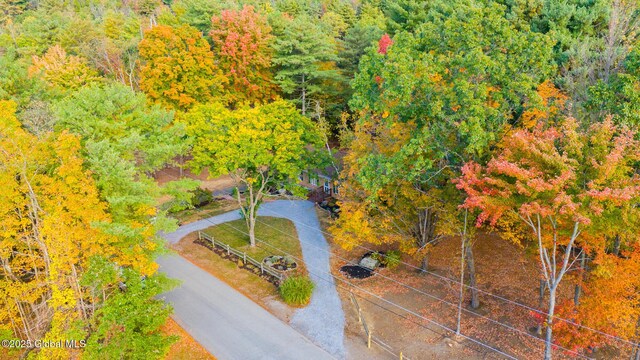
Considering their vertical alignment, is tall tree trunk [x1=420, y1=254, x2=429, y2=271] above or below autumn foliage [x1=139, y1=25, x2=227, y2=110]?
below

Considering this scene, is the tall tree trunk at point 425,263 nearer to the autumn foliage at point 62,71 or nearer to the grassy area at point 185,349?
the grassy area at point 185,349

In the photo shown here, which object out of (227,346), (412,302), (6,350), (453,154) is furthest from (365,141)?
(6,350)

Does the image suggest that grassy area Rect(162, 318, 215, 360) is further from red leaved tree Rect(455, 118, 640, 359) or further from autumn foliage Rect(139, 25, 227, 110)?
autumn foliage Rect(139, 25, 227, 110)

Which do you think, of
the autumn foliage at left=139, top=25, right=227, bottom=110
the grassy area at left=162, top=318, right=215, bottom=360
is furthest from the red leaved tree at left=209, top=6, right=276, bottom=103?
the grassy area at left=162, top=318, right=215, bottom=360

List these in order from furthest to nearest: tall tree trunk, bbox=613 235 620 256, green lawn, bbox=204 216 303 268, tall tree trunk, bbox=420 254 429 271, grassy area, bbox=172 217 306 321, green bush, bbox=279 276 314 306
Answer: green lawn, bbox=204 216 303 268, tall tree trunk, bbox=420 254 429 271, grassy area, bbox=172 217 306 321, green bush, bbox=279 276 314 306, tall tree trunk, bbox=613 235 620 256

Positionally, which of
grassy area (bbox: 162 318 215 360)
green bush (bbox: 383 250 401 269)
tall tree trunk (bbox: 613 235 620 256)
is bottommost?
grassy area (bbox: 162 318 215 360)
